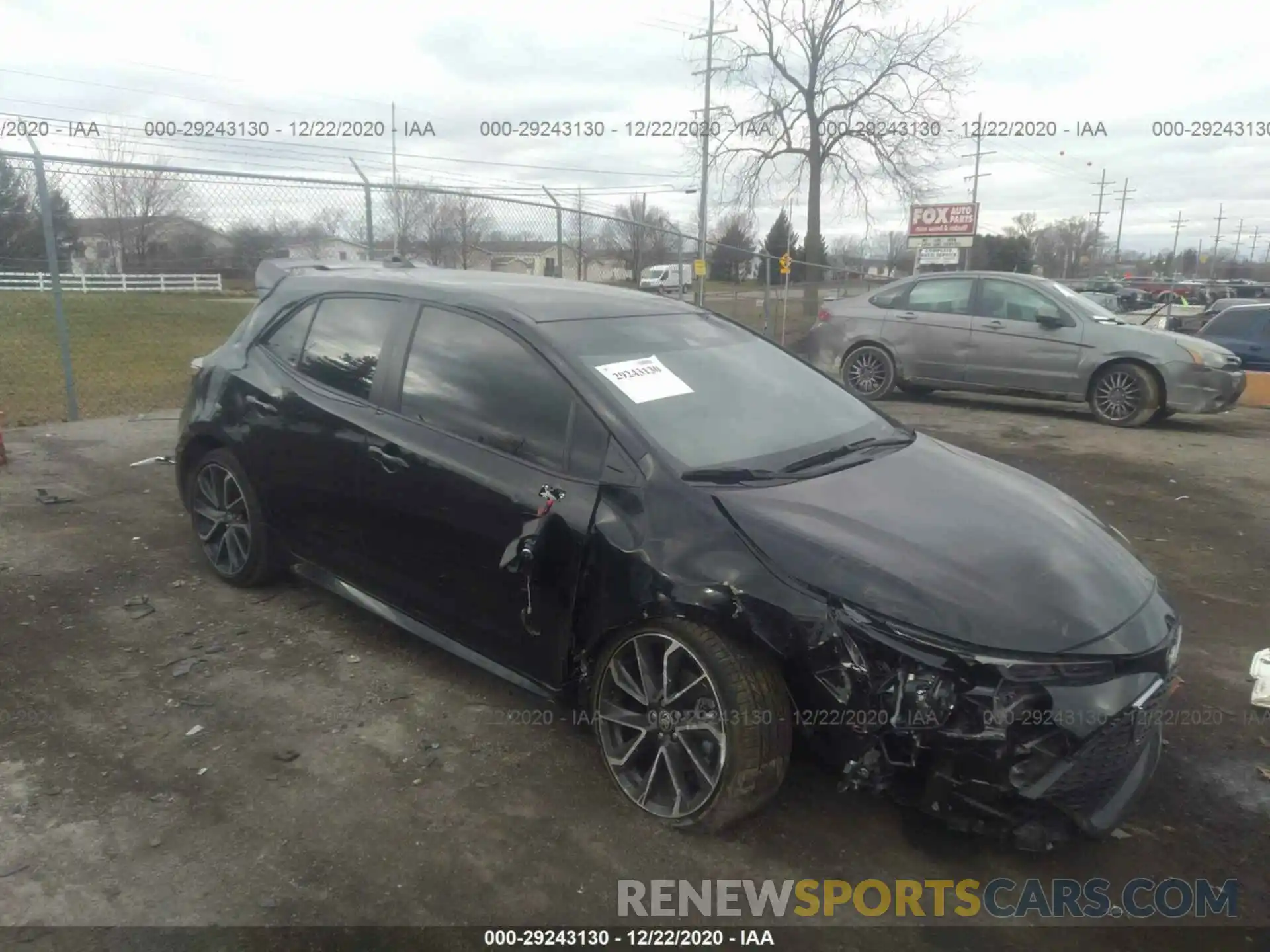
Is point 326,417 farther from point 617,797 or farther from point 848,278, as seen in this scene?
point 848,278

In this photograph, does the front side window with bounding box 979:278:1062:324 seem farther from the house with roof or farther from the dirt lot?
the house with roof

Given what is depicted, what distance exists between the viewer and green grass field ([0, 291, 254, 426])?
9000 millimetres

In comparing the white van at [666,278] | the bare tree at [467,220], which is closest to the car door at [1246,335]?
the white van at [666,278]

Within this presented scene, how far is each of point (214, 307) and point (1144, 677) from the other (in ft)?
29.7

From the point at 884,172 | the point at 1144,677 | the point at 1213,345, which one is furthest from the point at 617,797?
the point at 884,172

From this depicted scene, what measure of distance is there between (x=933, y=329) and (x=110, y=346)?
9760 millimetres

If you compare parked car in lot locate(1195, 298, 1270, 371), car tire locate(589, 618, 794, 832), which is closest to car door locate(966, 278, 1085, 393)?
parked car in lot locate(1195, 298, 1270, 371)

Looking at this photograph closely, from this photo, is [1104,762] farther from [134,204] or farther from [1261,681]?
[134,204]

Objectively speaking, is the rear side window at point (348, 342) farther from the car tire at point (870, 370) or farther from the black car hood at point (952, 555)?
the car tire at point (870, 370)

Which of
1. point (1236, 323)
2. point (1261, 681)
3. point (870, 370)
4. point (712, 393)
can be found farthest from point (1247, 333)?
point (712, 393)

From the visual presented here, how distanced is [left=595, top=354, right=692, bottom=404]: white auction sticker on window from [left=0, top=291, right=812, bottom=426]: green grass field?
4312 mm

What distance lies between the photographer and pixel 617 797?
9.86 feet

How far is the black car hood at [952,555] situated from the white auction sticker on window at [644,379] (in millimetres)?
551

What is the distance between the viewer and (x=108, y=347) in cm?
1070
